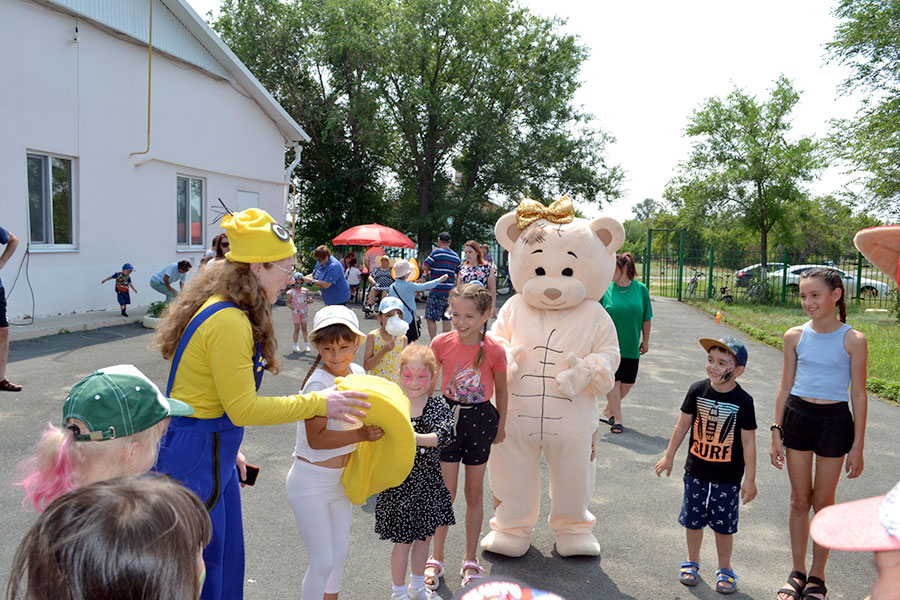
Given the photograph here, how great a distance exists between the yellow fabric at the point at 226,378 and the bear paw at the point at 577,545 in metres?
2.38

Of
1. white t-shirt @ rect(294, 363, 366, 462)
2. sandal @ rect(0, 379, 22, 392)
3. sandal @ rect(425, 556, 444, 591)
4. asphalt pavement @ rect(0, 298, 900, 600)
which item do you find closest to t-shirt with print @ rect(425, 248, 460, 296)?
asphalt pavement @ rect(0, 298, 900, 600)

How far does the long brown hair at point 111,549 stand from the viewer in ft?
3.66

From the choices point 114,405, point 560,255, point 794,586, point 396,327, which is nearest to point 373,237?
point 396,327

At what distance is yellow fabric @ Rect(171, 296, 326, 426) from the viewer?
98.8 inches

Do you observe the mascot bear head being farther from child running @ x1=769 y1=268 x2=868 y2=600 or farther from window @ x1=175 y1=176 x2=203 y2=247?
window @ x1=175 y1=176 x2=203 y2=247

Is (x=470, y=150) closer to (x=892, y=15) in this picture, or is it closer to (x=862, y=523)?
(x=892, y=15)

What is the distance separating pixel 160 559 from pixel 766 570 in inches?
160

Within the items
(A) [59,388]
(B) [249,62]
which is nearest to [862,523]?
(A) [59,388]

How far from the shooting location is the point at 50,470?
1911mm

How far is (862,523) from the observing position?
104 cm

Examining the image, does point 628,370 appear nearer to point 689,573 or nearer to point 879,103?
point 689,573

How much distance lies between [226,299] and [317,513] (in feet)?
3.63

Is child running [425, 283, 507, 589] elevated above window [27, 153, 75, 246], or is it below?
below

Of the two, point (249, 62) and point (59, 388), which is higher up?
point (249, 62)
